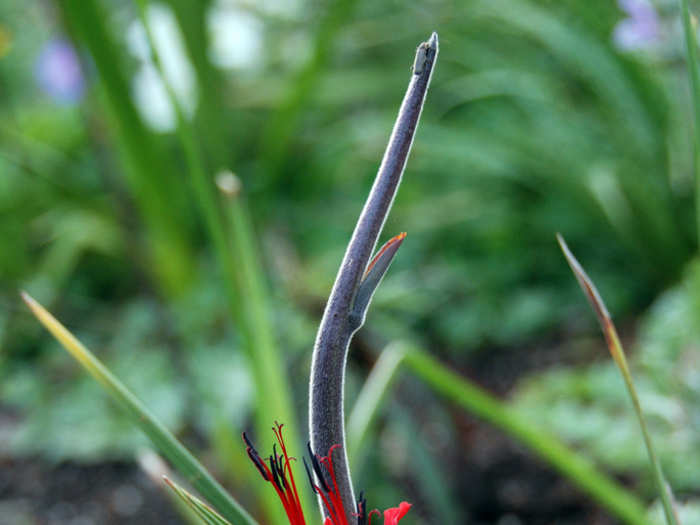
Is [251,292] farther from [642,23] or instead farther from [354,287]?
[642,23]

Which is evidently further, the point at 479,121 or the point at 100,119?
the point at 479,121

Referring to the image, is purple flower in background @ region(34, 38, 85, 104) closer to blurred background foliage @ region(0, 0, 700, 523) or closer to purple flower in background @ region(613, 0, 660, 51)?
blurred background foliage @ region(0, 0, 700, 523)

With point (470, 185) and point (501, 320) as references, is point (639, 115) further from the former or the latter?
point (501, 320)

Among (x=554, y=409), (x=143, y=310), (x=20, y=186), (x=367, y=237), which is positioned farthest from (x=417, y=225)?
(x=367, y=237)

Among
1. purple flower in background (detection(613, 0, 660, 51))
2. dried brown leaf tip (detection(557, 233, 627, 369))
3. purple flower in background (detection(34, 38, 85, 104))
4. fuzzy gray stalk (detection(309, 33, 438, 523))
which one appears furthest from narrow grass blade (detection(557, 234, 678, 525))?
purple flower in background (detection(34, 38, 85, 104))

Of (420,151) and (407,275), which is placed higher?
(420,151)

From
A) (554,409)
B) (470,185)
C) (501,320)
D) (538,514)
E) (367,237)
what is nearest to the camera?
(367,237)

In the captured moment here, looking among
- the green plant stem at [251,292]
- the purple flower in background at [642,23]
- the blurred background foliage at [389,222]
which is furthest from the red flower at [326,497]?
the purple flower in background at [642,23]

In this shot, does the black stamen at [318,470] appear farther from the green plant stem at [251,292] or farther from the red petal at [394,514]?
the green plant stem at [251,292]
